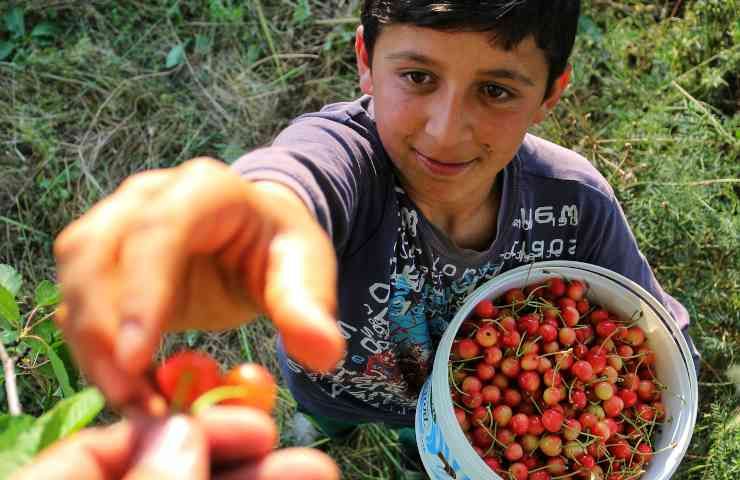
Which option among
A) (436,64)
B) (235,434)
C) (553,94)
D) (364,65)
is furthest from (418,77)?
(235,434)

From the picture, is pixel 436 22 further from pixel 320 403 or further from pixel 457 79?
pixel 320 403

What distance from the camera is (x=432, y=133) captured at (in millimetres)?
1070

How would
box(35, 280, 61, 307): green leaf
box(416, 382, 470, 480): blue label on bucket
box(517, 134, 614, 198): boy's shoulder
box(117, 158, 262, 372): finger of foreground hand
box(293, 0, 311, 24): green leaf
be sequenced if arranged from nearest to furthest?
box(117, 158, 262, 372): finger of foreground hand
box(35, 280, 61, 307): green leaf
box(416, 382, 470, 480): blue label on bucket
box(517, 134, 614, 198): boy's shoulder
box(293, 0, 311, 24): green leaf

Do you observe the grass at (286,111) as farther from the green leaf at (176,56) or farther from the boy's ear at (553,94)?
the boy's ear at (553,94)

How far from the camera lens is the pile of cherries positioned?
1.34 meters

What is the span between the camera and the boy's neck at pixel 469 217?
130cm

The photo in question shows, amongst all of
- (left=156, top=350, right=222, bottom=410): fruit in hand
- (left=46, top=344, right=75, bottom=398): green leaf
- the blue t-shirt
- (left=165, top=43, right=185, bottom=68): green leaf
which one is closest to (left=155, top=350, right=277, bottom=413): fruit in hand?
(left=156, top=350, right=222, bottom=410): fruit in hand

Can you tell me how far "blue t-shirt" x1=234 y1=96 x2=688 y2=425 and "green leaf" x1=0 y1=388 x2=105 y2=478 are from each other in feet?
1.50

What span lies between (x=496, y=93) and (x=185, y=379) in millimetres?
731

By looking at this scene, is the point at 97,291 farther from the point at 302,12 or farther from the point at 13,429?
the point at 302,12

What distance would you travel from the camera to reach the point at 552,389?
4.42 ft

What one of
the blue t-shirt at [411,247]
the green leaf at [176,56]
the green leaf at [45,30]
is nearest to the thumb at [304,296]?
the blue t-shirt at [411,247]

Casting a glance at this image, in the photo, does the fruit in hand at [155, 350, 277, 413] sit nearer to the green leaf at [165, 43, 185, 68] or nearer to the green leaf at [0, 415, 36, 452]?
the green leaf at [0, 415, 36, 452]

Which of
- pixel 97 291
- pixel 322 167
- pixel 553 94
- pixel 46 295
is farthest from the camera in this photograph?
pixel 553 94
